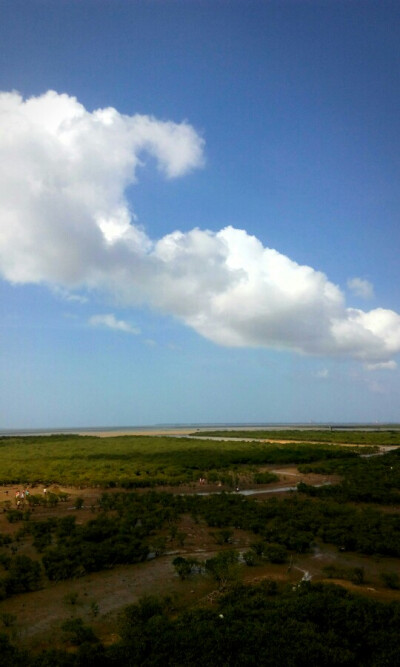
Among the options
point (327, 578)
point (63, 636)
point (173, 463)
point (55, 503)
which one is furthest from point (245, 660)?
point (173, 463)

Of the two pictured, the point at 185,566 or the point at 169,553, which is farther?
the point at 169,553

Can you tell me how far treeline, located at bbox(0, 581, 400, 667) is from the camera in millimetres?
8703

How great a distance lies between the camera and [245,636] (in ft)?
30.6

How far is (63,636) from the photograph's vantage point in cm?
1005

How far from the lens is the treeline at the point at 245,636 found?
870 cm

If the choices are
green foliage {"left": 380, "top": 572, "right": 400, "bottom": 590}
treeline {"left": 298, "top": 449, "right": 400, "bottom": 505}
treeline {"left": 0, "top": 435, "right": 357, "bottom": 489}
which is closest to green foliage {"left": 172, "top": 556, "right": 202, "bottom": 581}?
green foliage {"left": 380, "top": 572, "right": 400, "bottom": 590}

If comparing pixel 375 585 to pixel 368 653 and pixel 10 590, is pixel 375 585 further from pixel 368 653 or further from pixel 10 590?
pixel 10 590

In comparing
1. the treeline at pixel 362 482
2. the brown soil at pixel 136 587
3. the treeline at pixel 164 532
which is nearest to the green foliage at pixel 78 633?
the brown soil at pixel 136 587

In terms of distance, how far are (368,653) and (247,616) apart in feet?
8.70

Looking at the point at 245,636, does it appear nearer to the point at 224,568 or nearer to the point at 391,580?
the point at 224,568

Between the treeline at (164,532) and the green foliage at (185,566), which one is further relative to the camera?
the treeline at (164,532)

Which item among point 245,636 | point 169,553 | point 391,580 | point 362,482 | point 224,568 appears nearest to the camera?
point 245,636

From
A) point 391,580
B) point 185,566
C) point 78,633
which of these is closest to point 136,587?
point 185,566

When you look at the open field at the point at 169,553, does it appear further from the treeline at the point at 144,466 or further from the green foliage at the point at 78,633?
the treeline at the point at 144,466
